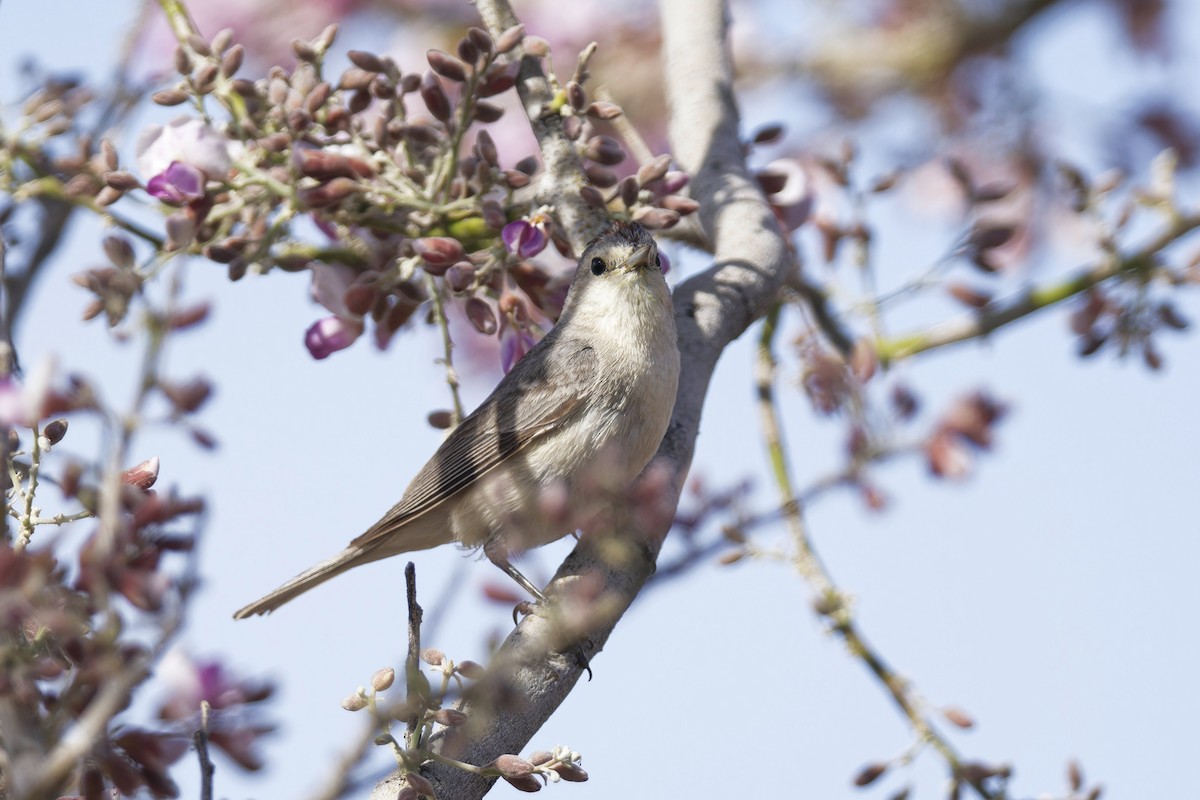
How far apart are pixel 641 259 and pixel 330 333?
99 centimetres

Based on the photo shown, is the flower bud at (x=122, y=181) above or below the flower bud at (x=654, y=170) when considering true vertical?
below

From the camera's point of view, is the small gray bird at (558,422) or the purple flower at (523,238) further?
the small gray bird at (558,422)

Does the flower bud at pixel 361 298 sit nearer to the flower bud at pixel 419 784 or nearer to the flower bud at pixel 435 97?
the flower bud at pixel 435 97

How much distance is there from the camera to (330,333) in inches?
124

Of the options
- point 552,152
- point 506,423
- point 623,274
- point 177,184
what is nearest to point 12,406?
point 177,184

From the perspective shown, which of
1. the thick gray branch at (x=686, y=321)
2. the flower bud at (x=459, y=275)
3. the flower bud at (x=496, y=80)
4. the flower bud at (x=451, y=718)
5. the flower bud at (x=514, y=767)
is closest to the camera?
the flower bud at (x=451, y=718)

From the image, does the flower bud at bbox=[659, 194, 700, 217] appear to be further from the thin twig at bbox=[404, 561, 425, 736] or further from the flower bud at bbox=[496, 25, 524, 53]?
the thin twig at bbox=[404, 561, 425, 736]

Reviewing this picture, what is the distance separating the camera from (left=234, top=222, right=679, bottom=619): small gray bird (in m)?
3.57

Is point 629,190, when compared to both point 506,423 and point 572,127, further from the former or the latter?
point 506,423

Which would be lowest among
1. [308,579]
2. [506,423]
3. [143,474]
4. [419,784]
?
[419,784]

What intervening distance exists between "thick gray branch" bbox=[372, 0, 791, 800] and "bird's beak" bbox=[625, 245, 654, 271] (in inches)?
8.4

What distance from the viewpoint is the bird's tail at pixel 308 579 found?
402 centimetres

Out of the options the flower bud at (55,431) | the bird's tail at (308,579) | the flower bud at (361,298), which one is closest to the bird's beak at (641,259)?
the flower bud at (361,298)

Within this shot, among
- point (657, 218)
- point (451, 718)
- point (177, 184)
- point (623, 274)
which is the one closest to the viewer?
point (451, 718)
